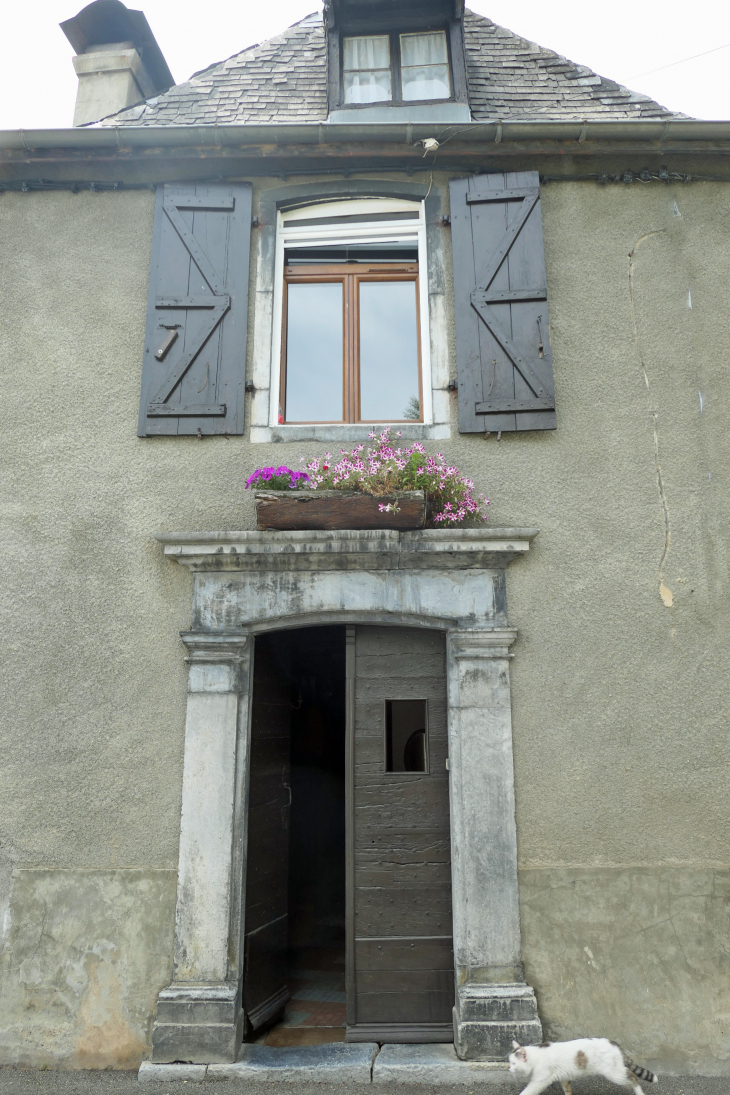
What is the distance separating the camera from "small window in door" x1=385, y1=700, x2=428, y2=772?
4.45m

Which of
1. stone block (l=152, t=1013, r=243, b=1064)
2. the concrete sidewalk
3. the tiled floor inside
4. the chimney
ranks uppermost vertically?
the chimney

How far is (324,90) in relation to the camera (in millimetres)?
5645

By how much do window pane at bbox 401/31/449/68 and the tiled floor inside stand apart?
6.55 meters

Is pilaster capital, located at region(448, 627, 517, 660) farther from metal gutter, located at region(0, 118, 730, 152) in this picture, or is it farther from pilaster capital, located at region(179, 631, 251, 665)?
metal gutter, located at region(0, 118, 730, 152)

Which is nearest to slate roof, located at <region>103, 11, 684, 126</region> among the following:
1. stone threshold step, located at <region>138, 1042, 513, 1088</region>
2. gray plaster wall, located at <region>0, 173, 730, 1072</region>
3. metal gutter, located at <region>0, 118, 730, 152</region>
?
metal gutter, located at <region>0, 118, 730, 152</region>

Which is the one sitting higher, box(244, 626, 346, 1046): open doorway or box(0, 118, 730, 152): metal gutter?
box(0, 118, 730, 152): metal gutter

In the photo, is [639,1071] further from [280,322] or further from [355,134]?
[355,134]

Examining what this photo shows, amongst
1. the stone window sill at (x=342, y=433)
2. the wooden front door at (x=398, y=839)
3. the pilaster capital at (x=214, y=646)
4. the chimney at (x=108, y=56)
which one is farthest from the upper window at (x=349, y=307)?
the chimney at (x=108, y=56)

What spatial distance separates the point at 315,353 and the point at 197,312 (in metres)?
0.81

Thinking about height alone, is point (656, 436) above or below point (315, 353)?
below

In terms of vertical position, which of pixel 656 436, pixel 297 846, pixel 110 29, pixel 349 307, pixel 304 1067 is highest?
pixel 110 29

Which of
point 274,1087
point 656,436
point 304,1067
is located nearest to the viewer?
point 274,1087

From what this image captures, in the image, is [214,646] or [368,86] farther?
[368,86]

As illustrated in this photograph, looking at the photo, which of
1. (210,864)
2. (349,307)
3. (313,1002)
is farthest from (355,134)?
(313,1002)
